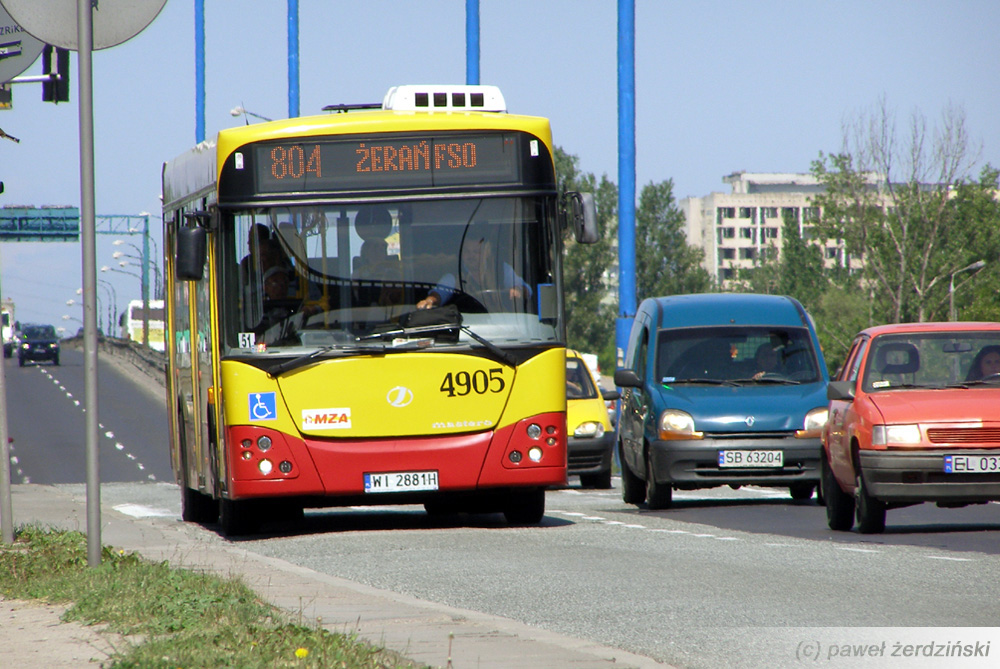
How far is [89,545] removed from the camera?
992 cm

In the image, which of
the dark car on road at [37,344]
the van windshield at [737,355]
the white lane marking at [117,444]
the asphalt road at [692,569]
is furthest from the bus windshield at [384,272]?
the dark car on road at [37,344]

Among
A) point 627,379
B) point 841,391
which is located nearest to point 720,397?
point 627,379

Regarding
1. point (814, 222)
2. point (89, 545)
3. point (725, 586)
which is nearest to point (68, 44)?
point (89, 545)

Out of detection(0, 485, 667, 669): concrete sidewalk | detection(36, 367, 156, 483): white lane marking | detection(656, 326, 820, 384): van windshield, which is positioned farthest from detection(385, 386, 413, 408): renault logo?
detection(36, 367, 156, 483): white lane marking

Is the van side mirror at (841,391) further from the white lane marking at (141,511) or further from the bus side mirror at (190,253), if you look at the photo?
the white lane marking at (141,511)

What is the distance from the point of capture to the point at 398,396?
44.6 ft

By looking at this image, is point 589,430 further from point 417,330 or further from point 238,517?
point 417,330

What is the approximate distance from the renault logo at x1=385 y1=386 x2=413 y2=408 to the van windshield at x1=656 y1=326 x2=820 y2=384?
210 inches

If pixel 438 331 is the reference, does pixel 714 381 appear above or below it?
below

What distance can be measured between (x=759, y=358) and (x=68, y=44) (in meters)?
10.5

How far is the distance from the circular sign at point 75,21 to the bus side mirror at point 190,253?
3.47 metres

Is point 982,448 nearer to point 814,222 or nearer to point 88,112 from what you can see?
point 88,112

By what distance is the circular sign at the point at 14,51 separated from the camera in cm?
1162

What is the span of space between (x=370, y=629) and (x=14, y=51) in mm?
5750
